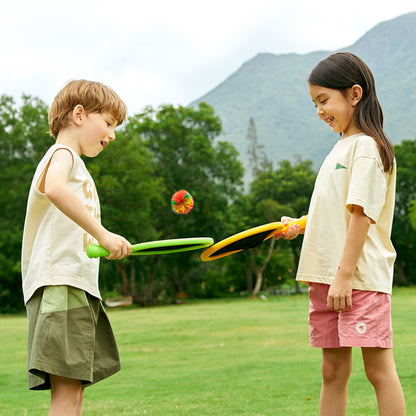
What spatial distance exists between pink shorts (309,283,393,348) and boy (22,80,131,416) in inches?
41.7

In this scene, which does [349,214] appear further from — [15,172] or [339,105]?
[15,172]

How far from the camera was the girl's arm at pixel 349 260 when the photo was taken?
279 centimetres

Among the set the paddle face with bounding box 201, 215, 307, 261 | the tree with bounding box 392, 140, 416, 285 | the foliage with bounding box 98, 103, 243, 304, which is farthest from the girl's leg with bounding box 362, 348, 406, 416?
the tree with bounding box 392, 140, 416, 285

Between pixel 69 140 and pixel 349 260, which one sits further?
pixel 69 140

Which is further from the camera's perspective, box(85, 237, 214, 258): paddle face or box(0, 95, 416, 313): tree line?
box(0, 95, 416, 313): tree line

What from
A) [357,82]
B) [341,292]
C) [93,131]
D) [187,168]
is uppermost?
[187,168]

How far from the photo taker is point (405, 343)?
8.16m

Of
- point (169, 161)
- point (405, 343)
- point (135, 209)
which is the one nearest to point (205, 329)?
point (405, 343)

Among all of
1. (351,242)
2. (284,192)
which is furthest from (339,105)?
(284,192)

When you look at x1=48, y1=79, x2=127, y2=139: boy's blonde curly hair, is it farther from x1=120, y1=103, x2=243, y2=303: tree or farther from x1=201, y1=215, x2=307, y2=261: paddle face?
x1=120, y1=103, x2=243, y2=303: tree

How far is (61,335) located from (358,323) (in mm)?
1374

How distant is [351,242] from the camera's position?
9.18 feet

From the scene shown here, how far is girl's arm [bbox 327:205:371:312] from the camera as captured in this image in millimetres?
2787

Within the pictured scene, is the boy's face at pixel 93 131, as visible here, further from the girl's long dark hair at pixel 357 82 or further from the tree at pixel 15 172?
the tree at pixel 15 172
